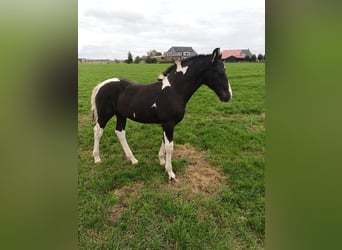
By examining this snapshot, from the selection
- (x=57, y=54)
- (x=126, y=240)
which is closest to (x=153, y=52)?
(x=57, y=54)

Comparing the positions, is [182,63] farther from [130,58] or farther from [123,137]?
[123,137]

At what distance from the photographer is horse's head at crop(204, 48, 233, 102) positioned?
152 centimetres

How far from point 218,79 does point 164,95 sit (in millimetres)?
368

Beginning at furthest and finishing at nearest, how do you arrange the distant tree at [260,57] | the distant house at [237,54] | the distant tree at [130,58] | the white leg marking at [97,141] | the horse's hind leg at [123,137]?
the horse's hind leg at [123,137] < the white leg marking at [97,141] < the distant tree at [130,58] < the distant house at [237,54] < the distant tree at [260,57]

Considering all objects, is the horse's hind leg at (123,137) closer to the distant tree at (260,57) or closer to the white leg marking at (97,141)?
the white leg marking at (97,141)

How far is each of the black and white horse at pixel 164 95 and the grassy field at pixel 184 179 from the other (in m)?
0.10

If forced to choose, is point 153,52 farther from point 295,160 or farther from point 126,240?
point 126,240

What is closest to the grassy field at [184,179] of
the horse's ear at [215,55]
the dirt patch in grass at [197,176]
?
Result: the dirt patch in grass at [197,176]

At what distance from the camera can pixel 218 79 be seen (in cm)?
159

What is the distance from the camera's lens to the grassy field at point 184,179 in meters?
1.29

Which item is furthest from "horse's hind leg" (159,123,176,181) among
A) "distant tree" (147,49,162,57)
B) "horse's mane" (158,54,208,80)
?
"distant tree" (147,49,162,57)

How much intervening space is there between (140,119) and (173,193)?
0.56 m

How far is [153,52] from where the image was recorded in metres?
1.24

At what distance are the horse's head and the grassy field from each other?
0.22ft
